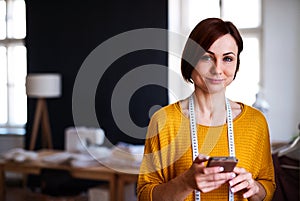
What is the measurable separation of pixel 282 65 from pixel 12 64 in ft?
12.7

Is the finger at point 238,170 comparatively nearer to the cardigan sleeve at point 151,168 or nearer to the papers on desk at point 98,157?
the cardigan sleeve at point 151,168

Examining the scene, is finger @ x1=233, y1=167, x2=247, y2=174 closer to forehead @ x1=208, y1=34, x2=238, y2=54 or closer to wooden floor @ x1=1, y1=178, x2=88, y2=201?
forehead @ x1=208, y1=34, x2=238, y2=54

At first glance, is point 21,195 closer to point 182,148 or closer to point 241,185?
point 182,148

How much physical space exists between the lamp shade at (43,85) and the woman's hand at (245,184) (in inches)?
153

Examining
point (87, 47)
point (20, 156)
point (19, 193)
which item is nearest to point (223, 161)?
point (20, 156)

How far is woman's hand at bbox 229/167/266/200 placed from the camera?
1055 mm

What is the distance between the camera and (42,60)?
528 centimetres

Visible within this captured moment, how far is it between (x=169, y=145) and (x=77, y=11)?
4.15 metres

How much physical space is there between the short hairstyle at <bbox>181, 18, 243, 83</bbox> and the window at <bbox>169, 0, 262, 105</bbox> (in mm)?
3273

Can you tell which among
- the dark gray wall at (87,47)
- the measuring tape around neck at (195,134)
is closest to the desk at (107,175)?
the dark gray wall at (87,47)

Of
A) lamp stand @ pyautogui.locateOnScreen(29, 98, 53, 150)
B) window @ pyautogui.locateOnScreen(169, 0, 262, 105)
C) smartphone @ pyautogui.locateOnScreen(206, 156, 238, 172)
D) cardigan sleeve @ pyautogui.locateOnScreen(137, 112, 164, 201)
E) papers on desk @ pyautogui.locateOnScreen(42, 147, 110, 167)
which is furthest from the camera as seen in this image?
lamp stand @ pyautogui.locateOnScreen(29, 98, 53, 150)

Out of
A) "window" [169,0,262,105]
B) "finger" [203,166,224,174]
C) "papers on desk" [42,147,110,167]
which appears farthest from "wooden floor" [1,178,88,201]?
"finger" [203,166,224,174]

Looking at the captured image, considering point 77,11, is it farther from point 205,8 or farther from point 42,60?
point 205,8

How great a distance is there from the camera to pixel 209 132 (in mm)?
1159
